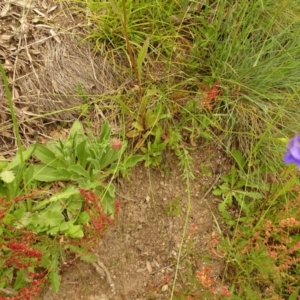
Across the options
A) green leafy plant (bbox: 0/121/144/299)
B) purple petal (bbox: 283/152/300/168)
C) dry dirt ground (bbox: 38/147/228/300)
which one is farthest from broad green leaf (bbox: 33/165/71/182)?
purple petal (bbox: 283/152/300/168)

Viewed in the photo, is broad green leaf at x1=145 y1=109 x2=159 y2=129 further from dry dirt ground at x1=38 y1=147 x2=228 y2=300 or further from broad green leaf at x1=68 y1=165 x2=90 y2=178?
broad green leaf at x1=68 y1=165 x2=90 y2=178

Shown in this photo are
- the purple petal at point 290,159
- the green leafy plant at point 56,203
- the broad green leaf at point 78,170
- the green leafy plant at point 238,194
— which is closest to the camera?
the purple petal at point 290,159

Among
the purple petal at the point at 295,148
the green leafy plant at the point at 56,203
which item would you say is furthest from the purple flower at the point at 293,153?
the green leafy plant at the point at 56,203

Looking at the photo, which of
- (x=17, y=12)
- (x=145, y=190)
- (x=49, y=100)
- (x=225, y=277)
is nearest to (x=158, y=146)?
(x=145, y=190)

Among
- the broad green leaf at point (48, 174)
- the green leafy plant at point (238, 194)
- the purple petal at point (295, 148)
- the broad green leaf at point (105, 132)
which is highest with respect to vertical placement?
the purple petal at point (295, 148)

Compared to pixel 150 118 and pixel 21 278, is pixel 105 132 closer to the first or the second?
pixel 150 118

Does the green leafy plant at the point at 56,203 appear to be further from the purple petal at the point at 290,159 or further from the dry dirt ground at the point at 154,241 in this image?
the purple petal at the point at 290,159

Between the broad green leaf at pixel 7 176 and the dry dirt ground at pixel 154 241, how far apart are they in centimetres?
40

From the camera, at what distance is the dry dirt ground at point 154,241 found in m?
1.73

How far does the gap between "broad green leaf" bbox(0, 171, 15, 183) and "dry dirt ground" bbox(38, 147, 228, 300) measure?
15.7 inches

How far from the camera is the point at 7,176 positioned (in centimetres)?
160

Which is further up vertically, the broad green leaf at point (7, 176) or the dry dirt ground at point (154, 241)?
the broad green leaf at point (7, 176)

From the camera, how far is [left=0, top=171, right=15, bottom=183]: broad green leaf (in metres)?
1.60

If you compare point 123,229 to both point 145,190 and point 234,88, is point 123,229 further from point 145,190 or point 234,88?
point 234,88
